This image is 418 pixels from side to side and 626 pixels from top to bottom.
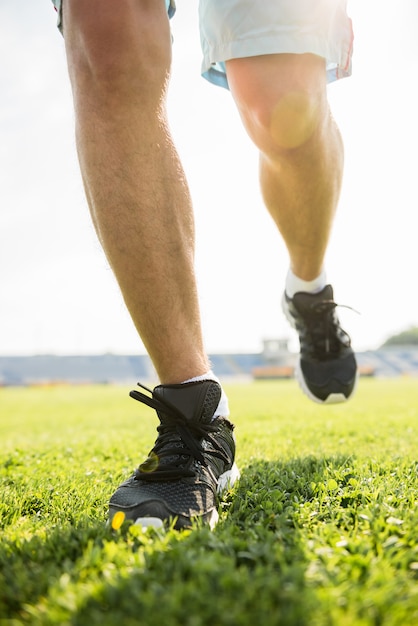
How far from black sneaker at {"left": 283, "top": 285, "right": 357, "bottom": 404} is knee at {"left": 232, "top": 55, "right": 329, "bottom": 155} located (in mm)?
768

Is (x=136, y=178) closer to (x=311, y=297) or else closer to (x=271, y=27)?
(x=271, y=27)

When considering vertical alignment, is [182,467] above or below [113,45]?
below

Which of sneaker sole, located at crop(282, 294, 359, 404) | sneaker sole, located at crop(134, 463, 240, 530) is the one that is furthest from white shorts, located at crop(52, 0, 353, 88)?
sneaker sole, located at crop(134, 463, 240, 530)

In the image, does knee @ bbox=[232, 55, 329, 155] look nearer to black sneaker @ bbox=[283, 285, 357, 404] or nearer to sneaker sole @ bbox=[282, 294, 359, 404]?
black sneaker @ bbox=[283, 285, 357, 404]

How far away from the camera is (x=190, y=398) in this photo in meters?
1.38

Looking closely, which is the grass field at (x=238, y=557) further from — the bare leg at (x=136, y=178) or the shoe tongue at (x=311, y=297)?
the shoe tongue at (x=311, y=297)

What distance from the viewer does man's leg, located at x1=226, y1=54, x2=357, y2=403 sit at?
1.88 m

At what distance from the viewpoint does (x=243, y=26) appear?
6.17ft

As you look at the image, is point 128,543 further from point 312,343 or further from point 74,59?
point 312,343

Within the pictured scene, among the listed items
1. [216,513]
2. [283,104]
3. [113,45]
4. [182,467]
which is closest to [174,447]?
[182,467]

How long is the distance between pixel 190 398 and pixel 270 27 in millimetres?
1333

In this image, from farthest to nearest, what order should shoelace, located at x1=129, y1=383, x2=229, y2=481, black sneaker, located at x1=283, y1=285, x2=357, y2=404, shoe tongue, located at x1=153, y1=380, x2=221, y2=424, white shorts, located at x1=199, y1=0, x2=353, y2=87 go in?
1. black sneaker, located at x1=283, y1=285, x2=357, y2=404
2. white shorts, located at x1=199, y1=0, x2=353, y2=87
3. shoe tongue, located at x1=153, y1=380, x2=221, y2=424
4. shoelace, located at x1=129, y1=383, x2=229, y2=481

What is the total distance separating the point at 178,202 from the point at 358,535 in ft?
3.10

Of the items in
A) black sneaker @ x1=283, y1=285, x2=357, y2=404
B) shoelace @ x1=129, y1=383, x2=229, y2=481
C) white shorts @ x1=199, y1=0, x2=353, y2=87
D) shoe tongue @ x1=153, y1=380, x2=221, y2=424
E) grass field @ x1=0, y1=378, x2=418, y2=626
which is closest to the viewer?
grass field @ x1=0, y1=378, x2=418, y2=626
